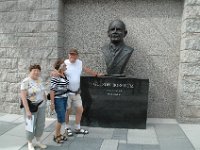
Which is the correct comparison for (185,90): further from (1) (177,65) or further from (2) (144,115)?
(2) (144,115)

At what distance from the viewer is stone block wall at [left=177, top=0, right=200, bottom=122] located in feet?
21.7

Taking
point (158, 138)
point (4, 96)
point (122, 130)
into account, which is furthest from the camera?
point (4, 96)

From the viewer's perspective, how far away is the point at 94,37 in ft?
24.6

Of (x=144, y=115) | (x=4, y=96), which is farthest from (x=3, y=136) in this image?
(x=144, y=115)

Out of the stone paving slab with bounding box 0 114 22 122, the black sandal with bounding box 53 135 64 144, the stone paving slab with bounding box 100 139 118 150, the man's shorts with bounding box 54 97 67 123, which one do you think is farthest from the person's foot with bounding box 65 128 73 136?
the stone paving slab with bounding box 0 114 22 122

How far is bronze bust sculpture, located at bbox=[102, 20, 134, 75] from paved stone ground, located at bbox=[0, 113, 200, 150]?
1355mm

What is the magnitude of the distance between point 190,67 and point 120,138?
2377 millimetres

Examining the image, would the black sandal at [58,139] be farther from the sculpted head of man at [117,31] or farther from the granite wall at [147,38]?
the granite wall at [147,38]

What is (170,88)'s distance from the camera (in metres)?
7.24

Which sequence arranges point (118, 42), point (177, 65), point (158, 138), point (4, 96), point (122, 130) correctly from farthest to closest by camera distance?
point (4, 96) < point (177, 65) < point (118, 42) < point (122, 130) < point (158, 138)

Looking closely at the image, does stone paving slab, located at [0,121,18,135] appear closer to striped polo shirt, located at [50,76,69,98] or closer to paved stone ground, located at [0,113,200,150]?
paved stone ground, located at [0,113,200,150]

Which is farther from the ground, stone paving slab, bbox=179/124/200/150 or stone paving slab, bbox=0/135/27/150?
stone paving slab, bbox=179/124/200/150

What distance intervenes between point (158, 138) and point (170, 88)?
1.93 meters

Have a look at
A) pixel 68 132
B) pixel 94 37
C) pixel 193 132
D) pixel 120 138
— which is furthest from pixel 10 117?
pixel 193 132
